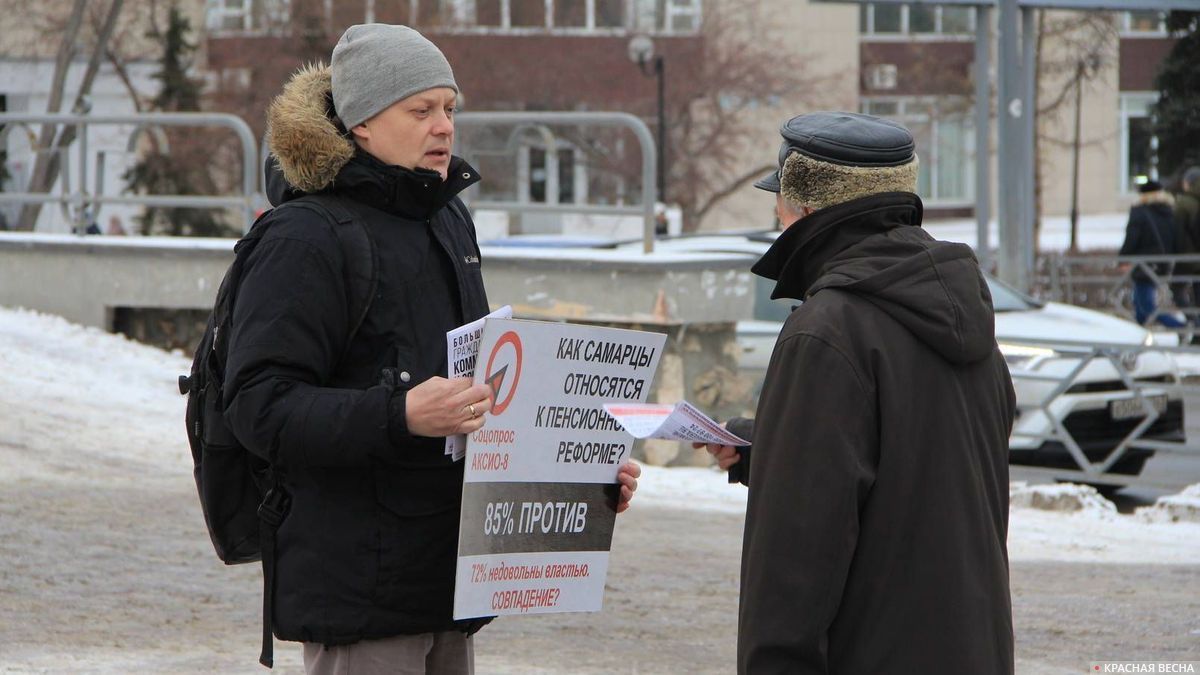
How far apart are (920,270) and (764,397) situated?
13.3 inches

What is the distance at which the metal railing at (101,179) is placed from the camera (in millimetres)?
11641

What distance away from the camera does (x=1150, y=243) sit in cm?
1777

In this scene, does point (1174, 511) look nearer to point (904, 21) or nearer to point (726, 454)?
point (726, 454)

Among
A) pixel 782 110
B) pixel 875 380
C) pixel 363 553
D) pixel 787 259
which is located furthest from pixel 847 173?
pixel 782 110

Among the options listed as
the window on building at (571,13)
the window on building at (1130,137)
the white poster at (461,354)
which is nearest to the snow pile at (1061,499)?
the white poster at (461,354)

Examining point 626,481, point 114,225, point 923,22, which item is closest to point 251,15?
point 114,225

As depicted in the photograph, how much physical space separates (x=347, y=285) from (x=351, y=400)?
226 mm

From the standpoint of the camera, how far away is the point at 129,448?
9.66 metres

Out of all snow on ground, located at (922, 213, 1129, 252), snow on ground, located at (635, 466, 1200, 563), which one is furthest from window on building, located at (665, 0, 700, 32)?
snow on ground, located at (635, 466, 1200, 563)

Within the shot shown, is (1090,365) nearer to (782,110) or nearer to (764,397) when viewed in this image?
(764,397)

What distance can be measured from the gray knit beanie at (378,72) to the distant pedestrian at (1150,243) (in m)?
15.4

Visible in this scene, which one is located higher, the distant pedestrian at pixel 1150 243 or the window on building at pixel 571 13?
the window on building at pixel 571 13

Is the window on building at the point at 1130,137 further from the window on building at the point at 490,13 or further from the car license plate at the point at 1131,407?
the car license plate at the point at 1131,407

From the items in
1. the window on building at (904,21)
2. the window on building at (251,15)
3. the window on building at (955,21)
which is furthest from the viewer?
the window on building at (904,21)
